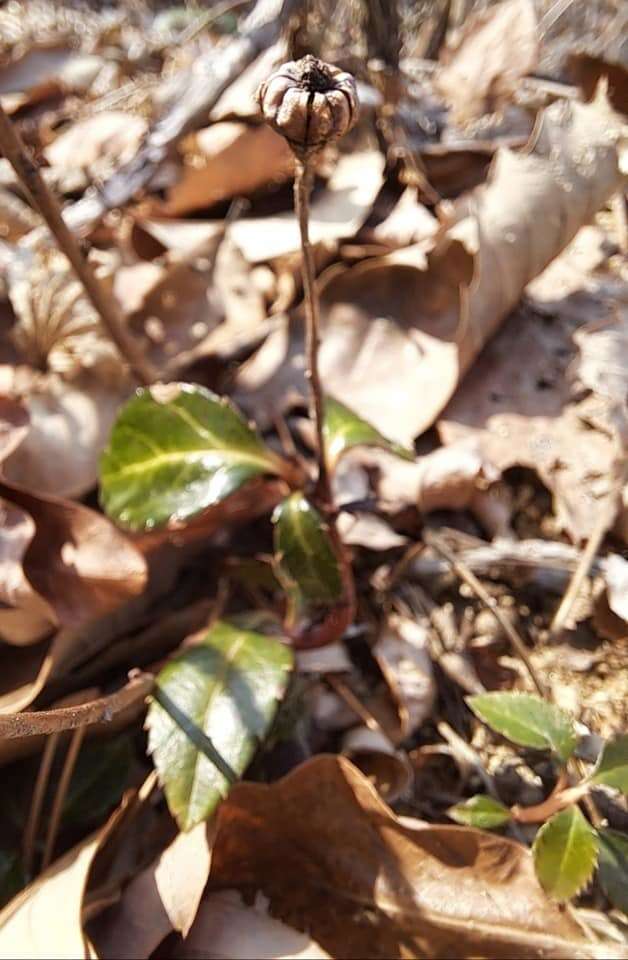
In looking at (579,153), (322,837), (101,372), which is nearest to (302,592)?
(322,837)

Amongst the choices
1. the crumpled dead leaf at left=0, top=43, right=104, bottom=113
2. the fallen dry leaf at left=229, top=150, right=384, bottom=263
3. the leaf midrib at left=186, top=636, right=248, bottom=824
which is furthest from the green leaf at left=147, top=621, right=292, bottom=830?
the crumpled dead leaf at left=0, top=43, right=104, bottom=113

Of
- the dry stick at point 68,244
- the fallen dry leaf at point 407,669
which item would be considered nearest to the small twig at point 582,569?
the fallen dry leaf at point 407,669

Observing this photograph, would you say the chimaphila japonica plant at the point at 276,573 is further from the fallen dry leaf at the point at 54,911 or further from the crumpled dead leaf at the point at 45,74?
the crumpled dead leaf at the point at 45,74

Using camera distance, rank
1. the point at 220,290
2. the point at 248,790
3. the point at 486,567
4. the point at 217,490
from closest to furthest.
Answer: the point at 248,790 → the point at 217,490 → the point at 486,567 → the point at 220,290

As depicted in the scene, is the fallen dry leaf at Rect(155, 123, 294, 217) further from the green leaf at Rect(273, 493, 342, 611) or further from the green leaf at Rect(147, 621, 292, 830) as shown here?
the green leaf at Rect(147, 621, 292, 830)

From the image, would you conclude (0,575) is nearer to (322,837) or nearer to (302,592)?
(302,592)
